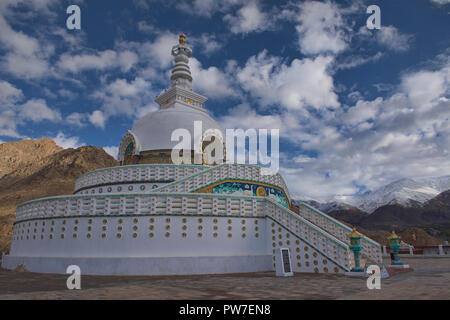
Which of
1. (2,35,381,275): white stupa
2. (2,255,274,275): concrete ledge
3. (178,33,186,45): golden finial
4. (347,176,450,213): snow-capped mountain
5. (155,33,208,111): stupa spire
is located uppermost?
(178,33,186,45): golden finial

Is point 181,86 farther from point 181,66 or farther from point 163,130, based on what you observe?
point 163,130

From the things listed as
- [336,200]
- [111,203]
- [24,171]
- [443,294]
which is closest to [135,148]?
[111,203]

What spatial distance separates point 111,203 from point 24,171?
73972 millimetres

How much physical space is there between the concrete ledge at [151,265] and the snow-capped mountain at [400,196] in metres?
89.8

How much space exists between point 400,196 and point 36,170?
341 ft

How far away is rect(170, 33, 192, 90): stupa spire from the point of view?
31.3 m

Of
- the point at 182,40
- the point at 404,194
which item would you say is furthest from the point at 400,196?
the point at 182,40

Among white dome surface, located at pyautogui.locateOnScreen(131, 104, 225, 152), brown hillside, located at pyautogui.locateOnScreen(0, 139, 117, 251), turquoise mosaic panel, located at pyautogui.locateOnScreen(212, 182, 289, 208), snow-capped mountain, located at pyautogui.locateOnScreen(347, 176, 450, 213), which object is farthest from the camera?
snow-capped mountain, located at pyautogui.locateOnScreen(347, 176, 450, 213)

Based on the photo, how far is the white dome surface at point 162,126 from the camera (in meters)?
23.2

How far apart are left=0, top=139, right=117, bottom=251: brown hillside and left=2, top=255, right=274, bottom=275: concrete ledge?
3200 centimetres

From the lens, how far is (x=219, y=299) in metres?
6.06

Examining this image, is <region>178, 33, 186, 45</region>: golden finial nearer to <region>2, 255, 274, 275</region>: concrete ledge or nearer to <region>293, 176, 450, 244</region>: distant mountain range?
<region>2, 255, 274, 275</region>: concrete ledge

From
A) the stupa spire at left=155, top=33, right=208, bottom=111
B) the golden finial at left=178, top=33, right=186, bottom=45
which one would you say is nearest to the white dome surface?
the stupa spire at left=155, top=33, right=208, bottom=111
